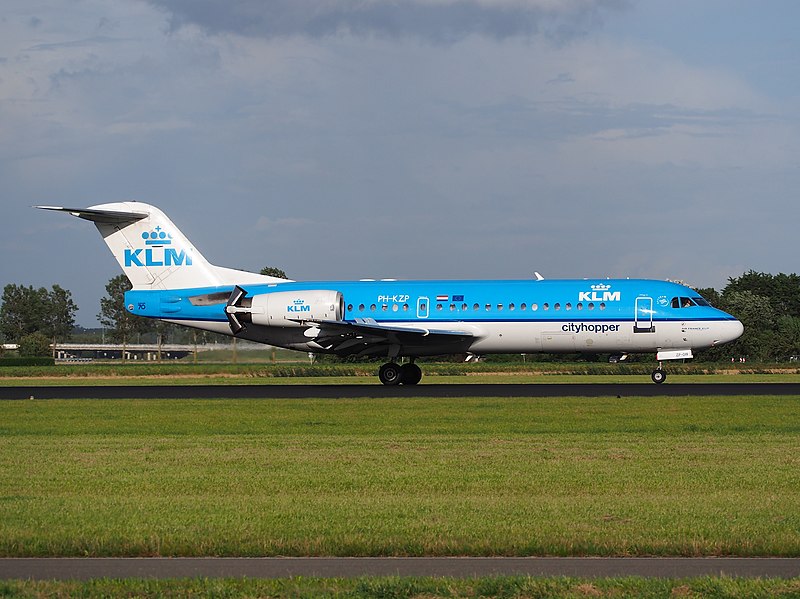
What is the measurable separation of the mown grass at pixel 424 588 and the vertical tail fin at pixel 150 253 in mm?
34972

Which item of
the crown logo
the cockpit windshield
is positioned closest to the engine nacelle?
the crown logo

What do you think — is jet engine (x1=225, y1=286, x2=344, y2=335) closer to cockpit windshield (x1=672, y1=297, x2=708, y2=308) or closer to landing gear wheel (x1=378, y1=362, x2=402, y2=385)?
landing gear wheel (x1=378, y1=362, x2=402, y2=385)

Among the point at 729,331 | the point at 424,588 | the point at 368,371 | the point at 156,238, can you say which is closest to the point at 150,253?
the point at 156,238

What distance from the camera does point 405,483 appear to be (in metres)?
15.4

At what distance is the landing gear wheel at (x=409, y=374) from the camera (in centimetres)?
4218

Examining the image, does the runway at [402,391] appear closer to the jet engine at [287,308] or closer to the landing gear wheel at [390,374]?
the landing gear wheel at [390,374]

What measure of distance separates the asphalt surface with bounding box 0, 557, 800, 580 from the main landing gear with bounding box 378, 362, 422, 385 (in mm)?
31057

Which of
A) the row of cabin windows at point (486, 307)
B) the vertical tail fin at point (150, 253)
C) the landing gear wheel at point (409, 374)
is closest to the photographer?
the row of cabin windows at point (486, 307)

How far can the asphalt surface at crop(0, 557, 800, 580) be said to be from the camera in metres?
9.88

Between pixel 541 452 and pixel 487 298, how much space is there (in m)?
22.0

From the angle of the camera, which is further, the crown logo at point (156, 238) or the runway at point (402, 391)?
the crown logo at point (156, 238)

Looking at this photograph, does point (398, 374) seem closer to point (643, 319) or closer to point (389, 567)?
point (643, 319)

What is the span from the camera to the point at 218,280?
44062mm

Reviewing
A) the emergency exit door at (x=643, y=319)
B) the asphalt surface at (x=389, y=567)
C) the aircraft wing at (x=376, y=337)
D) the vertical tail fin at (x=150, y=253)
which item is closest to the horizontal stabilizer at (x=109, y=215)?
the vertical tail fin at (x=150, y=253)
